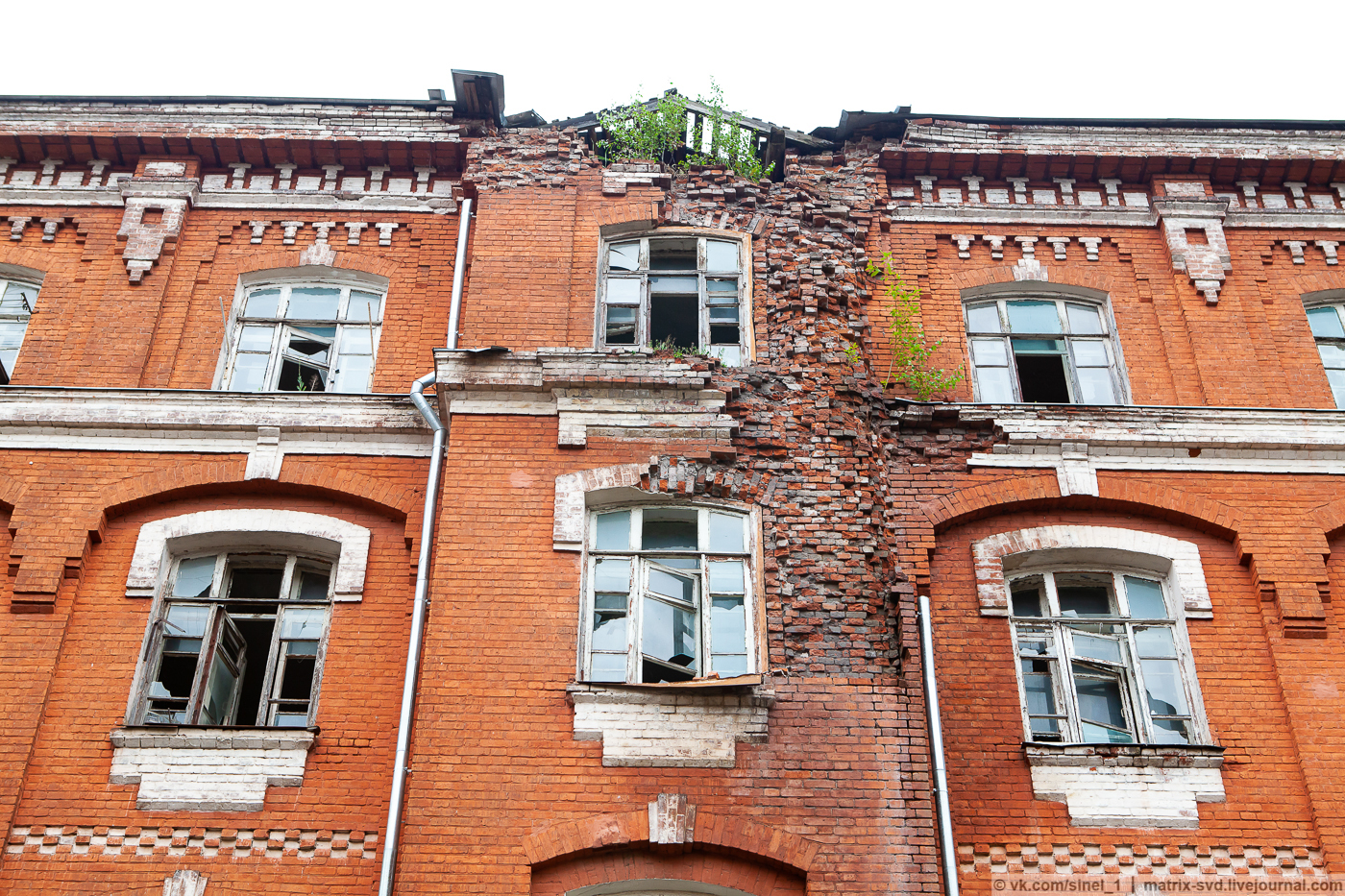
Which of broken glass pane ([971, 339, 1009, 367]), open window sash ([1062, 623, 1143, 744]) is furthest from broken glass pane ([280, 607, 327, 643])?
broken glass pane ([971, 339, 1009, 367])

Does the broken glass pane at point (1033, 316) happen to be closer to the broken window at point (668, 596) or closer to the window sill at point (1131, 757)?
the broken window at point (668, 596)

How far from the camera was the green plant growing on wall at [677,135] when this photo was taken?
12.8 m

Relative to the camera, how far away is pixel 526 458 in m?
10.3

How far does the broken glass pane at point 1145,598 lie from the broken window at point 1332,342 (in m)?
2.82

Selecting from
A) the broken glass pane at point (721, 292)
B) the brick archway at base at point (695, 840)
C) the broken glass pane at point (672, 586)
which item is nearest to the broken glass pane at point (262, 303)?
the broken glass pane at point (721, 292)

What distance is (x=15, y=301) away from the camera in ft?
41.1

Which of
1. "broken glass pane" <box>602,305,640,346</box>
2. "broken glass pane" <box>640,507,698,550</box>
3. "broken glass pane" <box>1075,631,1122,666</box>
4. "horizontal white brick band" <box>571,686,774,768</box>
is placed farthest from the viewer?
"broken glass pane" <box>602,305,640,346</box>

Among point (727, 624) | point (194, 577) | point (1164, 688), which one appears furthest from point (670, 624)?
point (194, 577)

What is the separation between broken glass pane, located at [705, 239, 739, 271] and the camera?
12.2 m

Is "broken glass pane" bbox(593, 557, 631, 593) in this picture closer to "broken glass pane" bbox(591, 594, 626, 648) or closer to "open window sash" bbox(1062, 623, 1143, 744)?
"broken glass pane" bbox(591, 594, 626, 648)

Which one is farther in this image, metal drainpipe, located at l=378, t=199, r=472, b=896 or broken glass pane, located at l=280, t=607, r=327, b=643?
broken glass pane, located at l=280, t=607, r=327, b=643

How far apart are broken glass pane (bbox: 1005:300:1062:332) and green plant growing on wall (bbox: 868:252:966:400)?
0.93 m

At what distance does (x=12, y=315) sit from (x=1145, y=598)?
10.6 metres

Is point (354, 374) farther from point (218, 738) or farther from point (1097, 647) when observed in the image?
point (1097, 647)
